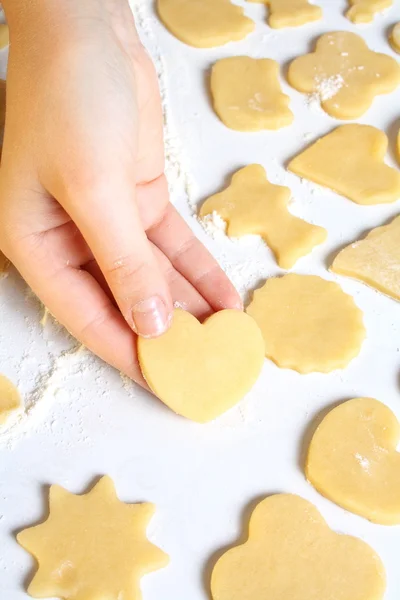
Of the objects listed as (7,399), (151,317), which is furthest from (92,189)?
(7,399)

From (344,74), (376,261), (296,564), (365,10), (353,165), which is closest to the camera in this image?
(296,564)

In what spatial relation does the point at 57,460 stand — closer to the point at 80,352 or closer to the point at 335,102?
the point at 80,352

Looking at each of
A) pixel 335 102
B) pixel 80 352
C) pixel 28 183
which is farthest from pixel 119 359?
pixel 335 102

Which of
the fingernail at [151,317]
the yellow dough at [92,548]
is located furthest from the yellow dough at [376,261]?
the yellow dough at [92,548]

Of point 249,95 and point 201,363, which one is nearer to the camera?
point 201,363

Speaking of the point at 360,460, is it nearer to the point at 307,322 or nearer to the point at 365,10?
the point at 307,322

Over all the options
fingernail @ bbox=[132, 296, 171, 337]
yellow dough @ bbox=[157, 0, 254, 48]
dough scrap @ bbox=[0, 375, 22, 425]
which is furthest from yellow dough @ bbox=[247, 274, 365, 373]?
yellow dough @ bbox=[157, 0, 254, 48]
